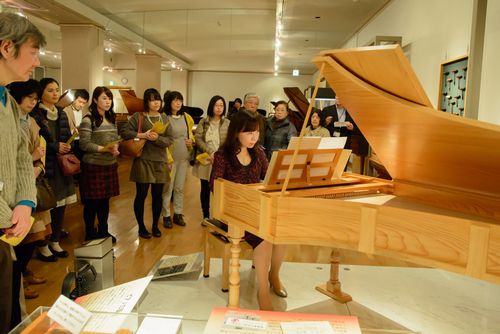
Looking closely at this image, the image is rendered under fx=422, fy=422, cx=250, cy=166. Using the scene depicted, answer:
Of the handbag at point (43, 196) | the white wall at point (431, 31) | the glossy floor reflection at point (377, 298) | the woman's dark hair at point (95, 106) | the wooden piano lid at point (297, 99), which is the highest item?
the white wall at point (431, 31)

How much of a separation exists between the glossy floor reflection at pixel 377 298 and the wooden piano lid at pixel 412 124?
958mm

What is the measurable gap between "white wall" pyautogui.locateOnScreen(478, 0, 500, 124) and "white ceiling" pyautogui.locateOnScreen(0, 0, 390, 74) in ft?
12.1

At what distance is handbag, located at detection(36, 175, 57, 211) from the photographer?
2900mm

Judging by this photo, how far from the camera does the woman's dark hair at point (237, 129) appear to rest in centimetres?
290

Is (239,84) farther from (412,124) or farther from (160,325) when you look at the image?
(160,325)

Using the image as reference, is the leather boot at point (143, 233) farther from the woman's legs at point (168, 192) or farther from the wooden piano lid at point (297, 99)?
the wooden piano lid at point (297, 99)

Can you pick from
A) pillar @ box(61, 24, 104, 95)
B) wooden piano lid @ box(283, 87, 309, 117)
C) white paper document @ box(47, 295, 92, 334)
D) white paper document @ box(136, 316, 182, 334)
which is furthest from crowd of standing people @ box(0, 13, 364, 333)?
pillar @ box(61, 24, 104, 95)

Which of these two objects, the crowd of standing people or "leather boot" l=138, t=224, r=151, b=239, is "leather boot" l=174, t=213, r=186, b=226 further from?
"leather boot" l=138, t=224, r=151, b=239

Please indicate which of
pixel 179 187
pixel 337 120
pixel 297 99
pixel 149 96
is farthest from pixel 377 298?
pixel 297 99

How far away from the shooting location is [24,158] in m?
1.71

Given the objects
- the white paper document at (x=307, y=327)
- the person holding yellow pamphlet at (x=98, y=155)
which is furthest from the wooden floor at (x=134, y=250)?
the white paper document at (x=307, y=327)

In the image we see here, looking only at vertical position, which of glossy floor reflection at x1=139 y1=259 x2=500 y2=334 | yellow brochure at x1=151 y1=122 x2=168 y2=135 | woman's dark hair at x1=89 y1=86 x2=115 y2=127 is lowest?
glossy floor reflection at x1=139 y1=259 x2=500 y2=334

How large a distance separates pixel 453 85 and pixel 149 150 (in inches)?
126

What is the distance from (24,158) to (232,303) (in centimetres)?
129
